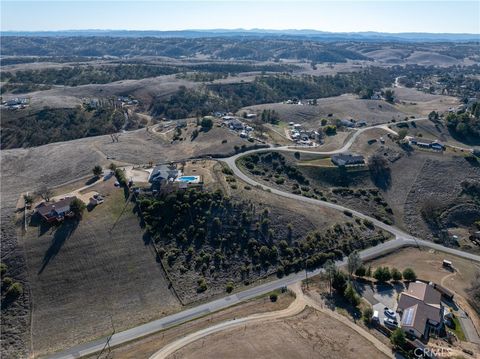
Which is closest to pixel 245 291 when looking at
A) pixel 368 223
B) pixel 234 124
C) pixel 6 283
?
pixel 368 223

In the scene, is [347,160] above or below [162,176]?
below

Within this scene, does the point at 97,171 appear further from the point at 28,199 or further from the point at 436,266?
the point at 436,266

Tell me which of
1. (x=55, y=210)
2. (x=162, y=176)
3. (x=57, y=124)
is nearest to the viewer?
(x=55, y=210)

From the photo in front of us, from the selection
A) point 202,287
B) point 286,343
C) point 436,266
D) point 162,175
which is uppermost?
point 162,175

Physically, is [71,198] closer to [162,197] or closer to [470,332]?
[162,197]

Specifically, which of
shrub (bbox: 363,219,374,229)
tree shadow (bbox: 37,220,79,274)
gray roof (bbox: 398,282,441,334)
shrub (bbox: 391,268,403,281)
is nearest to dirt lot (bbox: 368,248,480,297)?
shrub (bbox: 391,268,403,281)

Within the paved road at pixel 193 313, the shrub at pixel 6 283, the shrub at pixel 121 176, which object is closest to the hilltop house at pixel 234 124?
the shrub at pixel 121 176

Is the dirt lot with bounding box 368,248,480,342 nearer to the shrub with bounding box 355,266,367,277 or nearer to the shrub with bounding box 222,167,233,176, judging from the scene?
the shrub with bounding box 355,266,367,277
